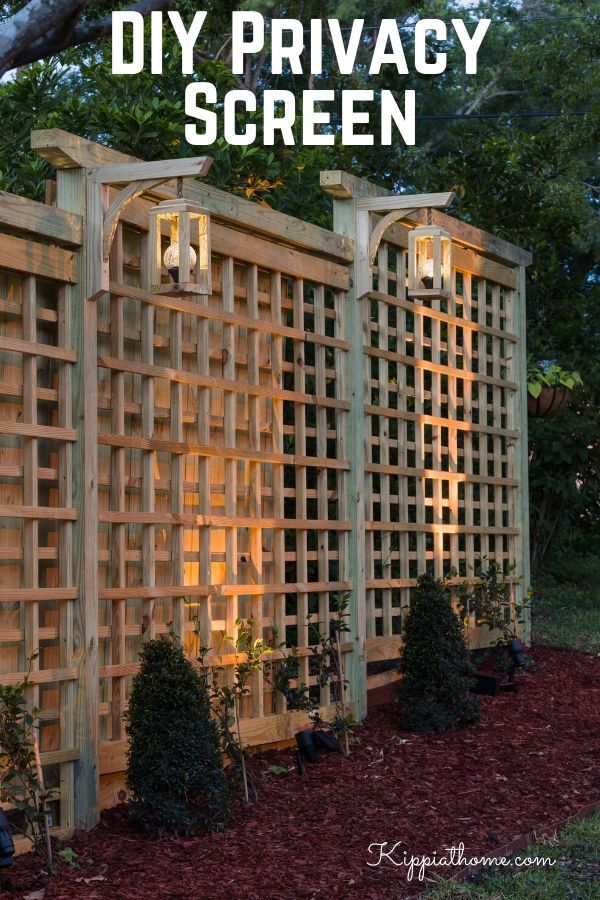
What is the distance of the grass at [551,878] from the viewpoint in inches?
138

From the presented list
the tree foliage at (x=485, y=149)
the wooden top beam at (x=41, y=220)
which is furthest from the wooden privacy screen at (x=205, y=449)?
the tree foliage at (x=485, y=149)

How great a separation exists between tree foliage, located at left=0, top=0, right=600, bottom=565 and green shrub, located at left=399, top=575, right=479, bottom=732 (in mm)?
2844

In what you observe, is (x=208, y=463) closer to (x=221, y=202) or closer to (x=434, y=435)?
(x=221, y=202)

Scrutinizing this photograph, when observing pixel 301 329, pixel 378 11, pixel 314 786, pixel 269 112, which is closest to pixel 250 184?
pixel 269 112

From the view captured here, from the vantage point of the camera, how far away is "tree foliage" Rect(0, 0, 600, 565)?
295 inches

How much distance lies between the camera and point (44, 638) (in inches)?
161

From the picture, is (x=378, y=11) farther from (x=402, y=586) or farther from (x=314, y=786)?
(x=314, y=786)

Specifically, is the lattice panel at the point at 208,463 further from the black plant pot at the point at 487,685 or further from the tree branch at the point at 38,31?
the tree branch at the point at 38,31

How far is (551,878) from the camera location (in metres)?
3.67

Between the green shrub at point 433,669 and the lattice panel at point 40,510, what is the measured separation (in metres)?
2.07

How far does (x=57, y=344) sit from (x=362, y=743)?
2.36 m

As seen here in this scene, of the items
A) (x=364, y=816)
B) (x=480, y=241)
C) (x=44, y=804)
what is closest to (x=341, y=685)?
(x=364, y=816)

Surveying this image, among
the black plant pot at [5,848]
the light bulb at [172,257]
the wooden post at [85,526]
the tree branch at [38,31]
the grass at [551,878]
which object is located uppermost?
the tree branch at [38,31]

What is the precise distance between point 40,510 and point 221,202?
169 cm
